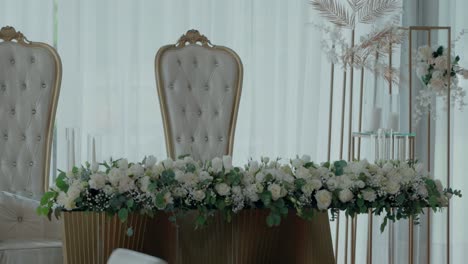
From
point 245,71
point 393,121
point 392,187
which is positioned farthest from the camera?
point 245,71

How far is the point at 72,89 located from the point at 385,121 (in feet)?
6.13

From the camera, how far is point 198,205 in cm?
266

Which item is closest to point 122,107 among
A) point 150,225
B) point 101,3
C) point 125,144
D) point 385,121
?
point 125,144

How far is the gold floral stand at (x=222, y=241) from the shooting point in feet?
9.10

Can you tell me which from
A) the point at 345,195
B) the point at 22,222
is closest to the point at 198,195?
the point at 345,195

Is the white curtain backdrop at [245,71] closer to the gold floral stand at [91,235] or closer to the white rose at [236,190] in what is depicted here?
the gold floral stand at [91,235]

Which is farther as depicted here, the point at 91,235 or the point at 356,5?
the point at 356,5

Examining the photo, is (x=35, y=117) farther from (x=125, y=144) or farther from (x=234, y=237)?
(x=234, y=237)

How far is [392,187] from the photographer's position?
2.84m

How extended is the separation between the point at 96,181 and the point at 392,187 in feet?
3.17

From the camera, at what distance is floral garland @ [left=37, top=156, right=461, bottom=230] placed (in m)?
2.65

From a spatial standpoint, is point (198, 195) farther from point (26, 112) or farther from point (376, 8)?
point (376, 8)

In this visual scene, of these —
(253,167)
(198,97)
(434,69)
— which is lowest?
(253,167)

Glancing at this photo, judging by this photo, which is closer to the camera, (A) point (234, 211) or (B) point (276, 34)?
(A) point (234, 211)
